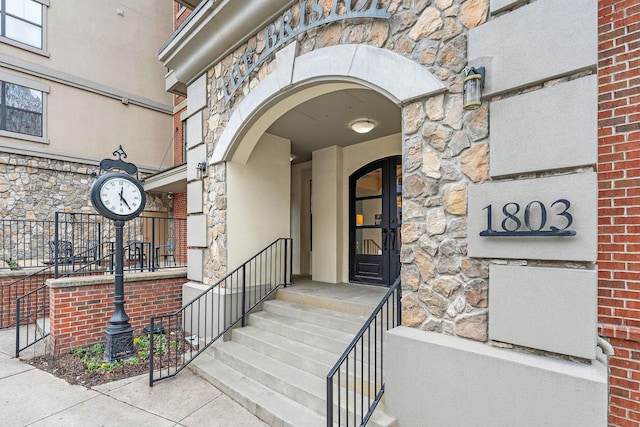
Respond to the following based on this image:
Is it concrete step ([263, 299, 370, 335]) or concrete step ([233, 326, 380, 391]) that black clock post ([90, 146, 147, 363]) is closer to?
concrete step ([233, 326, 380, 391])

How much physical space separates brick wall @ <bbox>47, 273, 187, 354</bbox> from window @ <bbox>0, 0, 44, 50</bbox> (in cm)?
828

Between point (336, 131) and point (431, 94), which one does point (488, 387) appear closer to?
point (431, 94)

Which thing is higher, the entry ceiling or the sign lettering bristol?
the sign lettering bristol

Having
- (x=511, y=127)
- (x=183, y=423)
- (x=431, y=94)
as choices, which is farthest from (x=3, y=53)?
(x=511, y=127)

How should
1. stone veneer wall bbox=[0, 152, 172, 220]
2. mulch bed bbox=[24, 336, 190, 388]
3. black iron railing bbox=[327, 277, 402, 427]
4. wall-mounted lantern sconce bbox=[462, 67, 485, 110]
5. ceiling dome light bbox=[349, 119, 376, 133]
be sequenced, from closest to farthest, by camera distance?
wall-mounted lantern sconce bbox=[462, 67, 485, 110] < black iron railing bbox=[327, 277, 402, 427] < mulch bed bbox=[24, 336, 190, 388] < ceiling dome light bbox=[349, 119, 376, 133] < stone veneer wall bbox=[0, 152, 172, 220]

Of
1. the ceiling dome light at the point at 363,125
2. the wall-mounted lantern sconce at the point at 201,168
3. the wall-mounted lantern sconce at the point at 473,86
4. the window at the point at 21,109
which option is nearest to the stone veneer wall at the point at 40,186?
the window at the point at 21,109

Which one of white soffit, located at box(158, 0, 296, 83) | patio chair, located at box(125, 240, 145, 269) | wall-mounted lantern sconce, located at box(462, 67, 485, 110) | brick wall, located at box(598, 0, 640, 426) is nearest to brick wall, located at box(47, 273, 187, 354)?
patio chair, located at box(125, 240, 145, 269)

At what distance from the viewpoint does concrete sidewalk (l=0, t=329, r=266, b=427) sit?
119 inches

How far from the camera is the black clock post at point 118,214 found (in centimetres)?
427

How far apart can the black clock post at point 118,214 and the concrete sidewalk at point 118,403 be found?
0.62 metres

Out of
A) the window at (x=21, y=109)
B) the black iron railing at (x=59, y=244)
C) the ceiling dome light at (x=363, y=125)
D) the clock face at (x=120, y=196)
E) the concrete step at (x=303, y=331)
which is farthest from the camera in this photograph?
the window at (x=21, y=109)

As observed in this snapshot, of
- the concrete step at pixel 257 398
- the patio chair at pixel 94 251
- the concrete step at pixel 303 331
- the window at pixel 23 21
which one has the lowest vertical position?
the concrete step at pixel 257 398

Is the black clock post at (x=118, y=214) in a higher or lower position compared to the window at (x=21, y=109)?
lower

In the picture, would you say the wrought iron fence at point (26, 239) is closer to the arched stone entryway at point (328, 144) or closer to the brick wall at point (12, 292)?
the brick wall at point (12, 292)
